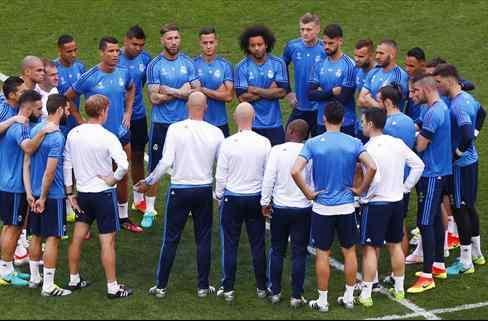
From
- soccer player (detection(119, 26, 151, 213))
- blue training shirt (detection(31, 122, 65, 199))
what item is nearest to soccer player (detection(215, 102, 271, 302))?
blue training shirt (detection(31, 122, 65, 199))

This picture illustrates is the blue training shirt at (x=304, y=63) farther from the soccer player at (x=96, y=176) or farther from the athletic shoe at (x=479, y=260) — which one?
the soccer player at (x=96, y=176)

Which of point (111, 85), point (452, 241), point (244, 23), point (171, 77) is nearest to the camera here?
point (111, 85)

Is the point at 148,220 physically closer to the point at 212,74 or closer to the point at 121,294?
the point at 212,74

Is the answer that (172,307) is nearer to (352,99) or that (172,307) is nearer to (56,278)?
(56,278)

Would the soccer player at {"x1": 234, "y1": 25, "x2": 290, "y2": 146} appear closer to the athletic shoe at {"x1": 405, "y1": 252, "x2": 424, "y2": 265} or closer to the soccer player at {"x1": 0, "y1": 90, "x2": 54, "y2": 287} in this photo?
the athletic shoe at {"x1": 405, "y1": 252, "x2": 424, "y2": 265}

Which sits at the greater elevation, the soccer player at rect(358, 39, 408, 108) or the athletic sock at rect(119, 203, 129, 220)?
the soccer player at rect(358, 39, 408, 108)

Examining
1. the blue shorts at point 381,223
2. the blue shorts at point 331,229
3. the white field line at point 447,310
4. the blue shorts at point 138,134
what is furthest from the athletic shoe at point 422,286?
the blue shorts at point 138,134

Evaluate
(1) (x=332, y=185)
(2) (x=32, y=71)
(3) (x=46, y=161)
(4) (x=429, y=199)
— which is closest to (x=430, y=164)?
(4) (x=429, y=199)

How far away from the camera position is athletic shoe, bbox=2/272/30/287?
10852 millimetres

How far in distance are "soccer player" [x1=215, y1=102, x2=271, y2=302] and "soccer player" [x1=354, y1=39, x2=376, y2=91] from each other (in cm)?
233

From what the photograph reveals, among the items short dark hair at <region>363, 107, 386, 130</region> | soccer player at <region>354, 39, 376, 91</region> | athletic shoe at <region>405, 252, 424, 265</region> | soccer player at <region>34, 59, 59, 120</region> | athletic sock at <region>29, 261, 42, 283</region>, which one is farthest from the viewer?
soccer player at <region>354, 39, 376, 91</region>

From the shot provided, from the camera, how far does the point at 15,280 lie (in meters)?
10.9

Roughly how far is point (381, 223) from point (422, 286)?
1.08 m

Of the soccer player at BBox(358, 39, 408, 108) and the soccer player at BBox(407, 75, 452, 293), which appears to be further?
the soccer player at BBox(358, 39, 408, 108)
